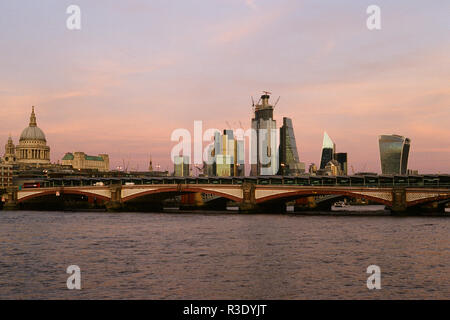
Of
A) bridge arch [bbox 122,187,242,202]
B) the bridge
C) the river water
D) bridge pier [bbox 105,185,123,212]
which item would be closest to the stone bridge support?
the bridge

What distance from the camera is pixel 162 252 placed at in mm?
48531

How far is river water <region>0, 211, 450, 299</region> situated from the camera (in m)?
31.3

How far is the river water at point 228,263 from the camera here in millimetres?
31281

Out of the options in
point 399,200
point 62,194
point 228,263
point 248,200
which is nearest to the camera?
point 228,263

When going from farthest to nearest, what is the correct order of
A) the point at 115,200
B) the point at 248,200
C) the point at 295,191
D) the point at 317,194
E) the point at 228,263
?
the point at 115,200 < the point at 248,200 < the point at 317,194 < the point at 295,191 < the point at 228,263

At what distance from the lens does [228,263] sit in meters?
41.6

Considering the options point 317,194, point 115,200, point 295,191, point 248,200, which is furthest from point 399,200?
point 115,200

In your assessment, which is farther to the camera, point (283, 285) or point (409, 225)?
point (409, 225)

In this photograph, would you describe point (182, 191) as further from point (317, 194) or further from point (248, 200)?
point (317, 194)
